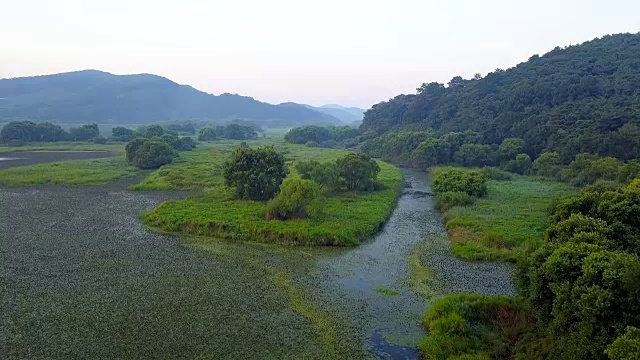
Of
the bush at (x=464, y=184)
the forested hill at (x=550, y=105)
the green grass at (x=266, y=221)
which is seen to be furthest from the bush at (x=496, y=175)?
the green grass at (x=266, y=221)

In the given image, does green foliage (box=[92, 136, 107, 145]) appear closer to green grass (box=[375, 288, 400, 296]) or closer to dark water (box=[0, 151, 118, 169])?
dark water (box=[0, 151, 118, 169])

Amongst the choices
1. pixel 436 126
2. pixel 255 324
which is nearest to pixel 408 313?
pixel 255 324

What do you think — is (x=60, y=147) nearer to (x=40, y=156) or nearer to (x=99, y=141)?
(x=99, y=141)

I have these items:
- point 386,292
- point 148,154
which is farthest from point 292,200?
point 148,154

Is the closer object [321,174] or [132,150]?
[321,174]

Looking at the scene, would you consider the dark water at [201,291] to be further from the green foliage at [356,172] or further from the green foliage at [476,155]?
the green foliage at [476,155]
